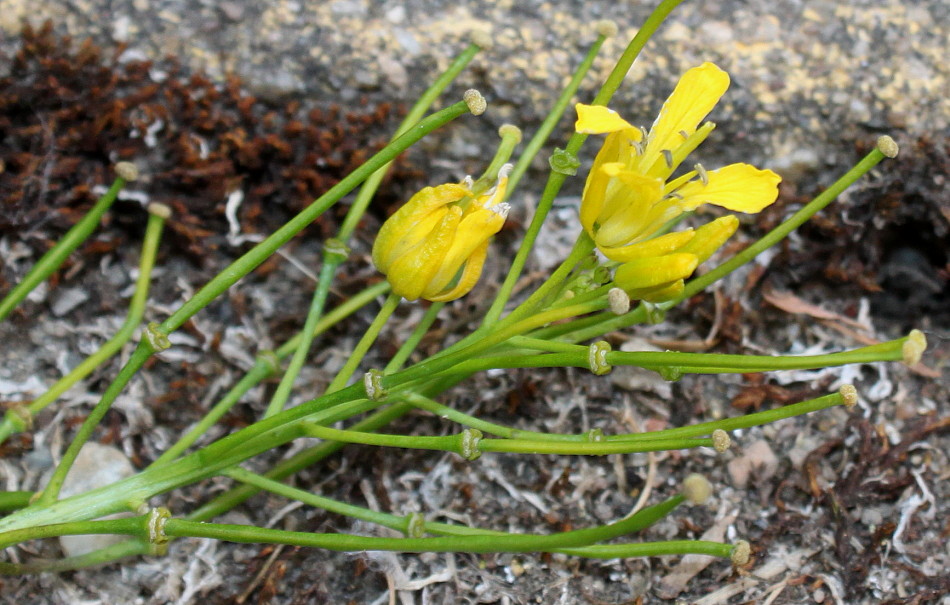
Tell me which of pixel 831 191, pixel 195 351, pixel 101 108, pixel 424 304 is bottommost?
pixel 195 351

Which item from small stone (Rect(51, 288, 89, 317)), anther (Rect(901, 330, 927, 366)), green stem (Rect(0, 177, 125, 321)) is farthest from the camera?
small stone (Rect(51, 288, 89, 317))

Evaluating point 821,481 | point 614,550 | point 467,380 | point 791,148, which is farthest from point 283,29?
point 821,481

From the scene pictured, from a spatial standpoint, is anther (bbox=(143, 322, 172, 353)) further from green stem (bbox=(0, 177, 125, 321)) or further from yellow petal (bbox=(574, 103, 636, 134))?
yellow petal (bbox=(574, 103, 636, 134))

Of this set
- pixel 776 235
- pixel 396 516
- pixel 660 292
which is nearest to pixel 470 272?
pixel 660 292

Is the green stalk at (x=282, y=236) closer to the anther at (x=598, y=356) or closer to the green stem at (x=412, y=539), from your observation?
the green stem at (x=412, y=539)

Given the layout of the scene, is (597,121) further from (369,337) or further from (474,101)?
(369,337)

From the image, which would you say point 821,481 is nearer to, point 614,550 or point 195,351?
point 614,550

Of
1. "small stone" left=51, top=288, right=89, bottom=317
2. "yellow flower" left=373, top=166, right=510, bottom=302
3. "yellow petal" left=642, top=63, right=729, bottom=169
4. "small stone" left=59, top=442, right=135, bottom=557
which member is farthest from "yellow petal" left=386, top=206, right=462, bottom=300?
"small stone" left=51, top=288, right=89, bottom=317
